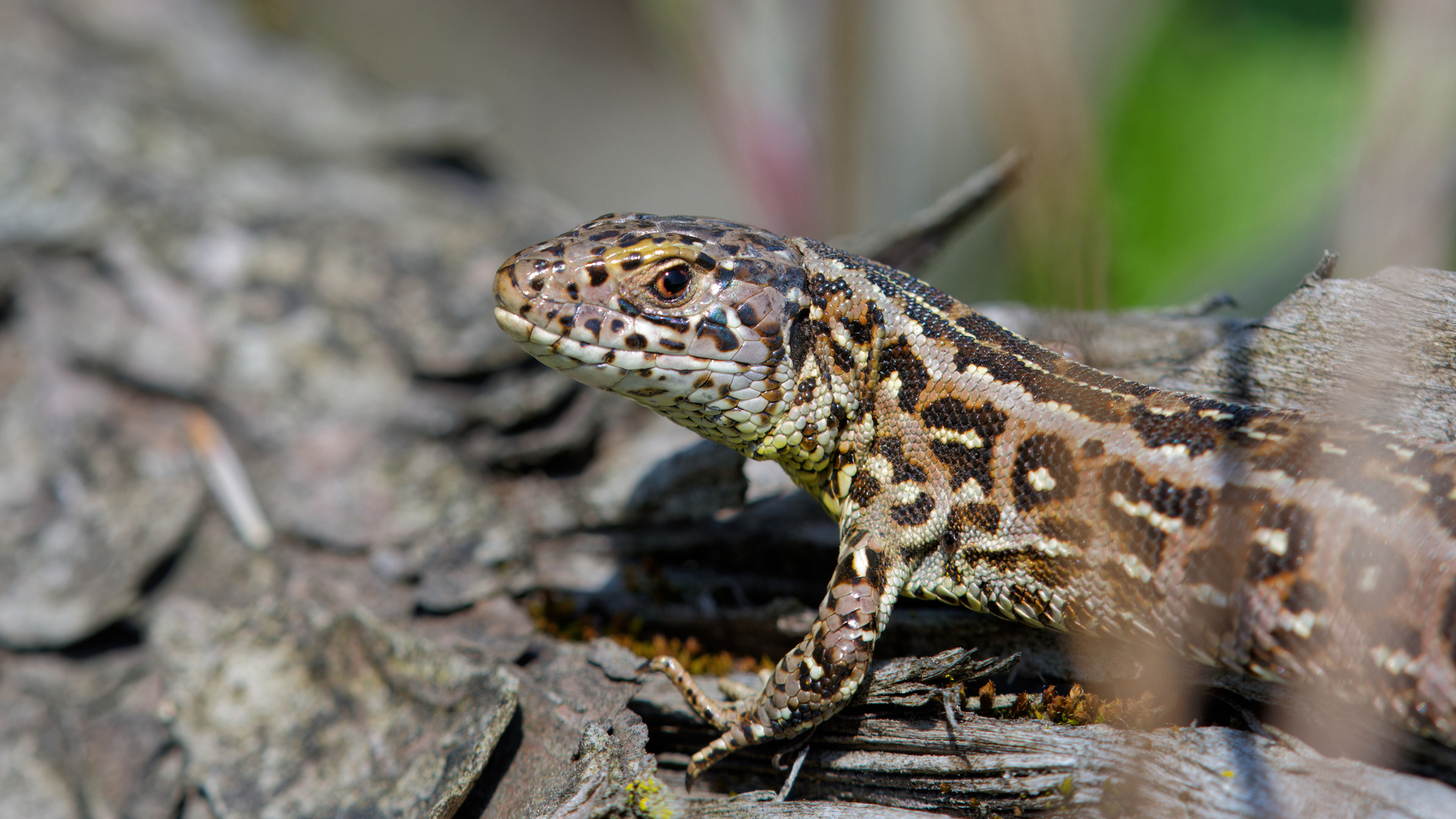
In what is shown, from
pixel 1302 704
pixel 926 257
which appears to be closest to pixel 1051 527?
pixel 1302 704

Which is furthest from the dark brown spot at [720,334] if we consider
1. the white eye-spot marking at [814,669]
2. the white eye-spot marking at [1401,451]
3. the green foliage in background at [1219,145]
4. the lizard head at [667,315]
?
the green foliage in background at [1219,145]

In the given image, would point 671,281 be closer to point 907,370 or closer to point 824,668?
point 907,370

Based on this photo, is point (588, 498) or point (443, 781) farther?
point (588, 498)

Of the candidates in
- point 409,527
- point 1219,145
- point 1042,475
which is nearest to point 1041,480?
point 1042,475

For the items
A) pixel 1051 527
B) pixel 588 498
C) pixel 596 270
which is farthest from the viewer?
pixel 588 498

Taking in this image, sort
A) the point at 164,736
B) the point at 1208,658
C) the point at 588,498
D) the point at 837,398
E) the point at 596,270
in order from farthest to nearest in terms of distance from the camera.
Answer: the point at 588,498 → the point at 164,736 → the point at 837,398 → the point at 596,270 → the point at 1208,658

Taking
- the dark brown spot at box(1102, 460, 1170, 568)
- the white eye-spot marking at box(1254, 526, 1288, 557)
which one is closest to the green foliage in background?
the dark brown spot at box(1102, 460, 1170, 568)

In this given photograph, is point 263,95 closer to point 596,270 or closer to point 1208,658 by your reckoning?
point 596,270
